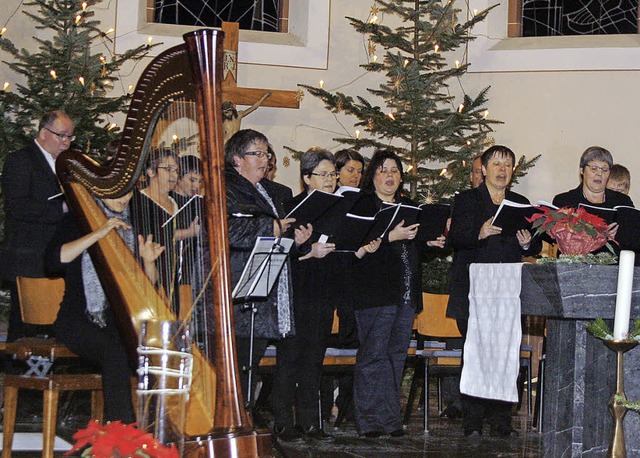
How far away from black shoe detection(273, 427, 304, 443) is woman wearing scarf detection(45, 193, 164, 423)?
4.91 feet

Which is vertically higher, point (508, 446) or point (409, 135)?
point (409, 135)

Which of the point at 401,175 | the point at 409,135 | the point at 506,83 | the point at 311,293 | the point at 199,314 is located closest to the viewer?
the point at 199,314

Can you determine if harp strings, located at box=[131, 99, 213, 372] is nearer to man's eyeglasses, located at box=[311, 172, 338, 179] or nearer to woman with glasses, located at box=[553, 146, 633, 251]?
man's eyeglasses, located at box=[311, 172, 338, 179]

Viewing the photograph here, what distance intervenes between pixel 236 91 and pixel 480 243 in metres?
3.54

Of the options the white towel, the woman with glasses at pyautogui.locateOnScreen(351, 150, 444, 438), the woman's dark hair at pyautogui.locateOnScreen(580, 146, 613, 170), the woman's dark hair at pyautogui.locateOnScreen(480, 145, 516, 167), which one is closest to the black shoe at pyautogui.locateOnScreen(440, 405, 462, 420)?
the woman with glasses at pyautogui.locateOnScreen(351, 150, 444, 438)

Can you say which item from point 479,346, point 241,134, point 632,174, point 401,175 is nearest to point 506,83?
point 632,174

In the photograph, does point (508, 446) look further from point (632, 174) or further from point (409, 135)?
point (632, 174)

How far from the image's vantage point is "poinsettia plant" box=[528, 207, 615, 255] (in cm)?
420

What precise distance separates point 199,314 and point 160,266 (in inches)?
13.1

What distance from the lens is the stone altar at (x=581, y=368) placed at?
390cm

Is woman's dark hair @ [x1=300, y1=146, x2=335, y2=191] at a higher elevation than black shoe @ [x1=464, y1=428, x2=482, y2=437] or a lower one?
higher

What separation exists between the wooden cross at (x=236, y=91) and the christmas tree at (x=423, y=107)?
30 centimetres

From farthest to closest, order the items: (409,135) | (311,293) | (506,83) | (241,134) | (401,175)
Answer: (506,83), (409,135), (401,175), (311,293), (241,134)

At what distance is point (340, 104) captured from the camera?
924cm
